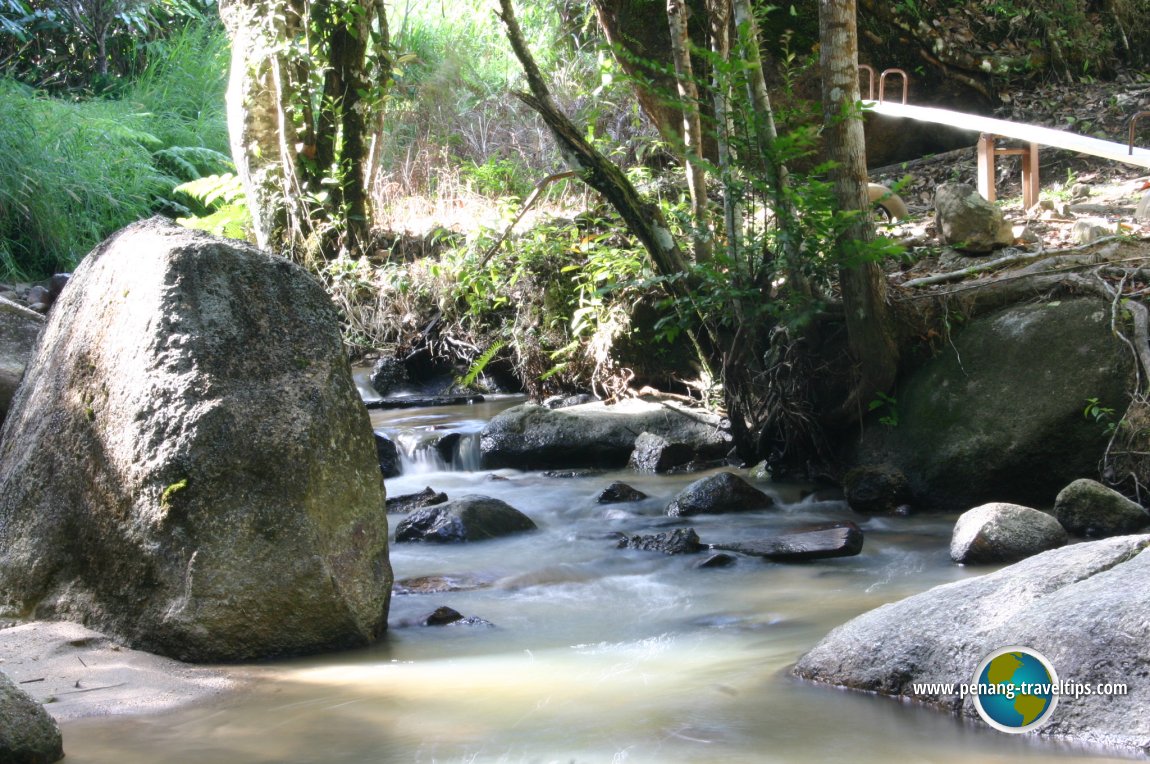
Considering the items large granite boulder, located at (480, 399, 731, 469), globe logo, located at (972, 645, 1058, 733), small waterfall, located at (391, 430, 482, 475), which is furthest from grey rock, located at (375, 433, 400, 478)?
globe logo, located at (972, 645, 1058, 733)

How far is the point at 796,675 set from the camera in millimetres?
3305

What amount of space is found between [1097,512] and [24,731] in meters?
4.62

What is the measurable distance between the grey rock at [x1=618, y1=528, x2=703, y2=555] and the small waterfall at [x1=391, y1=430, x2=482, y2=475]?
8.64ft

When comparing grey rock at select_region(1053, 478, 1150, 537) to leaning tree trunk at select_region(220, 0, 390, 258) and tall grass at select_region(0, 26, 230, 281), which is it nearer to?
leaning tree trunk at select_region(220, 0, 390, 258)

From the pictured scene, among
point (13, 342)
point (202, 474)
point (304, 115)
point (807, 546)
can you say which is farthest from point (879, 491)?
point (304, 115)

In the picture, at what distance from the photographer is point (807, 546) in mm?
5145

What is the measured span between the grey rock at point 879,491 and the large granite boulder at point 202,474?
3101 mm

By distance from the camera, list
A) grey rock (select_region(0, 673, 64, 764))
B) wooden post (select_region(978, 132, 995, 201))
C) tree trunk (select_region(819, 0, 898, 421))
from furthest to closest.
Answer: wooden post (select_region(978, 132, 995, 201)), tree trunk (select_region(819, 0, 898, 421)), grey rock (select_region(0, 673, 64, 764))

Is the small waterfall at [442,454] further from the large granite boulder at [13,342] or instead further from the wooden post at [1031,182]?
the wooden post at [1031,182]

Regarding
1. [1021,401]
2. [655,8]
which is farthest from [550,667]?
[655,8]

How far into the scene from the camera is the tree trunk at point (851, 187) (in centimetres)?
573

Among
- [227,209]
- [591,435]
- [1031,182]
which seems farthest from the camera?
[227,209]

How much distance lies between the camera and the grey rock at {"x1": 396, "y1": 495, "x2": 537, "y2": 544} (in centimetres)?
573

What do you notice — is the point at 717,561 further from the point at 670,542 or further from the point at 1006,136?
the point at 1006,136
